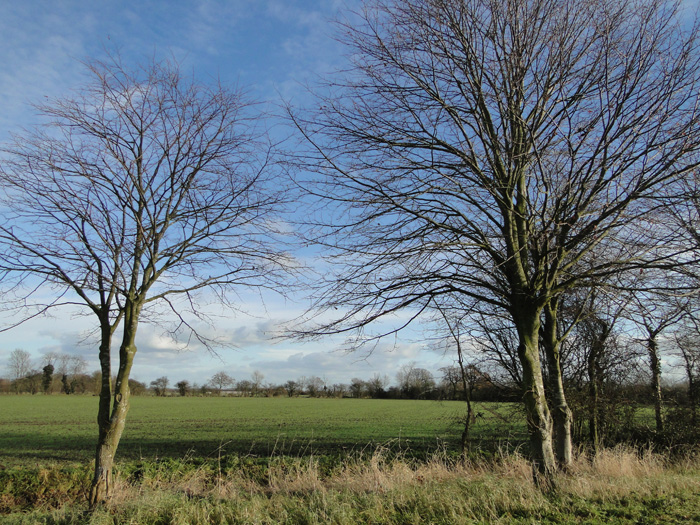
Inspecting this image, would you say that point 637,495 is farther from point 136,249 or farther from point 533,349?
point 136,249

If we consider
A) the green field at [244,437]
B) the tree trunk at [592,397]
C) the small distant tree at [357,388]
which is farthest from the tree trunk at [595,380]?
the small distant tree at [357,388]

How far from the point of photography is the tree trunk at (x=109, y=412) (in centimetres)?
572

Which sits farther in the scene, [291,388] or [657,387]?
[291,388]

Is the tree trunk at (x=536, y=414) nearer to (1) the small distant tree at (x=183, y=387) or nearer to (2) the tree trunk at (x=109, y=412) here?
(2) the tree trunk at (x=109, y=412)

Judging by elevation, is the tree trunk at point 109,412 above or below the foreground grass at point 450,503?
above

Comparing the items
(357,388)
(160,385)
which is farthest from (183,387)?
(357,388)

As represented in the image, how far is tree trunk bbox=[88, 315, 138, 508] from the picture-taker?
5.72 m

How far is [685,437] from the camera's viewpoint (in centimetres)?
1123

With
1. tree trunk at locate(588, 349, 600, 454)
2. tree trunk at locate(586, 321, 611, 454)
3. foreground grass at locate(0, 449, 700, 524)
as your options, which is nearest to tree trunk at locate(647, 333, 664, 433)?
tree trunk at locate(586, 321, 611, 454)

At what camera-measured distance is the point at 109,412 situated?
5969 mm

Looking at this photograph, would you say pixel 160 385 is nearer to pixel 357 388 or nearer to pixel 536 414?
pixel 357 388

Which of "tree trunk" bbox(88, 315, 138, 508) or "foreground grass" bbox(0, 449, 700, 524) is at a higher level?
"tree trunk" bbox(88, 315, 138, 508)

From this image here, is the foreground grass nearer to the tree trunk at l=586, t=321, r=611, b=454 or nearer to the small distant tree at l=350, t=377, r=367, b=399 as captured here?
the tree trunk at l=586, t=321, r=611, b=454

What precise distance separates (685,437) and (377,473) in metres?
9.47
